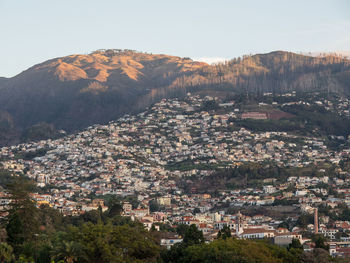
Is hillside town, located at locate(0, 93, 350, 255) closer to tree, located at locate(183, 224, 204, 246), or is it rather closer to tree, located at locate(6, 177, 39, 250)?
tree, located at locate(183, 224, 204, 246)

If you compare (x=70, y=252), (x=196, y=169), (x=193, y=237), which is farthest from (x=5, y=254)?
(x=196, y=169)

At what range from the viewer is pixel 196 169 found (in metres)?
136

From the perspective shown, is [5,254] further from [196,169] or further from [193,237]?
[196,169]

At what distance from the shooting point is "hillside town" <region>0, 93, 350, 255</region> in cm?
9769

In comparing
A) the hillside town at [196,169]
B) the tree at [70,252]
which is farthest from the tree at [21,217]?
the hillside town at [196,169]

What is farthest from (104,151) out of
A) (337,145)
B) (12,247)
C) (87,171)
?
(12,247)

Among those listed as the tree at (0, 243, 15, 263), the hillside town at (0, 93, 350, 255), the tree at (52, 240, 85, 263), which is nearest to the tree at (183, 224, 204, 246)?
the tree at (52, 240, 85, 263)

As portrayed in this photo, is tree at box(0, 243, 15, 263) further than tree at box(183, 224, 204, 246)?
No

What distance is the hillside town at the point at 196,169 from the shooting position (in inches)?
3846

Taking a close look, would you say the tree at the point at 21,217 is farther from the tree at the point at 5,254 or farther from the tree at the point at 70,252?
the tree at the point at 70,252

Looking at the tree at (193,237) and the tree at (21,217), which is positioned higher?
the tree at (21,217)

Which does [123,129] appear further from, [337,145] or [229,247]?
[229,247]

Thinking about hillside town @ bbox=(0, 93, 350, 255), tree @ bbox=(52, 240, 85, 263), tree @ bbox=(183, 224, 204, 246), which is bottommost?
hillside town @ bbox=(0, 93, 350, 255)

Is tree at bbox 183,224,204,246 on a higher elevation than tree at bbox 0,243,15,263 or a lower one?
lower
